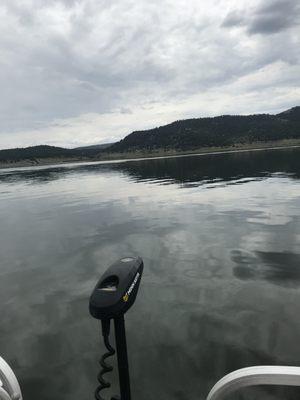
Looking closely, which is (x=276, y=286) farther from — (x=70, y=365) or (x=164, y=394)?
(x=70, y=365)

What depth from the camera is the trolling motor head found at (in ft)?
12.2

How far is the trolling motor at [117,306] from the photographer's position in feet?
12.3

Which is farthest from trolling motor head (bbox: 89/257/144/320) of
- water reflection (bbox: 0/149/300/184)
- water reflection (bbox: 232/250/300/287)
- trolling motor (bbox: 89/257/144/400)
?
water reflection (bbox: 0/149/300/184)

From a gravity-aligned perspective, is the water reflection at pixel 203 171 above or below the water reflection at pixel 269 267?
below

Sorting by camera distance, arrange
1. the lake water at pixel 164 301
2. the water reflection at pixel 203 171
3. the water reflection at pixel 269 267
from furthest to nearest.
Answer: the water reflection at pixel 203 171, the water reflection at pixel 269 267, the lake water at pixel 164 301

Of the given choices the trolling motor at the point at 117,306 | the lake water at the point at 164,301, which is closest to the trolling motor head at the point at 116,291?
the trolling motor at the point at 117,306

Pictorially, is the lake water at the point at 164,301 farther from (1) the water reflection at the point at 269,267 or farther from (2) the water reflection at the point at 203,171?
(2) the water reflection at the point at 203,171

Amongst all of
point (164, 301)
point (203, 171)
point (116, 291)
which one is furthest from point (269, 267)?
point (203, 171)

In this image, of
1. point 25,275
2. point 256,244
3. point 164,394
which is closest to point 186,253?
point 256,244

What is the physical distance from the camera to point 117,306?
3.73 meters

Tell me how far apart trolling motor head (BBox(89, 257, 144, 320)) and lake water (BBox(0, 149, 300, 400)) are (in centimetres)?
322

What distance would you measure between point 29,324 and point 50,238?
32.5 ft

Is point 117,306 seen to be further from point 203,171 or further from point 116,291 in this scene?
point 203,171

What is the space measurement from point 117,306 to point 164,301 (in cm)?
633
